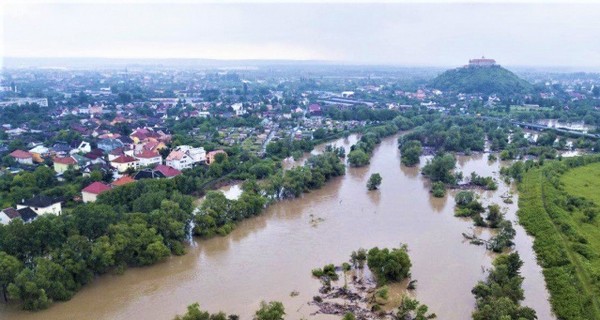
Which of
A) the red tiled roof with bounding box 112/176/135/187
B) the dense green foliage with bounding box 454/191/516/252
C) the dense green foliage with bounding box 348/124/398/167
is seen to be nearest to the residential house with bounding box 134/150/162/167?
the red tiled roof with bounding box 112/176/135/187

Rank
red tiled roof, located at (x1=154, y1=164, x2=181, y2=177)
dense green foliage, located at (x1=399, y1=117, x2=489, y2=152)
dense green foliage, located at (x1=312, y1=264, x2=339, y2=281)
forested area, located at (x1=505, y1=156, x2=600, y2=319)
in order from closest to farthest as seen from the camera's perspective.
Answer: forested area, located at (x1=505, y1=156, x2=600, y2=319), dense green foliage, located at (x1=312, y1=264, x2=339, y2=281), red tiled roof, located at (x1=154, y1=164, x2=181, y2=177), dense green foliage, located at (x1=399, y1=117, x2=489, y2=152)

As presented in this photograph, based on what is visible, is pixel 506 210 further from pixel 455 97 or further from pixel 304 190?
pixel 455 97

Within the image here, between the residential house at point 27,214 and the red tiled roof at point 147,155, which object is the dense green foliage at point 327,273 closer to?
the residential house at point 27,214

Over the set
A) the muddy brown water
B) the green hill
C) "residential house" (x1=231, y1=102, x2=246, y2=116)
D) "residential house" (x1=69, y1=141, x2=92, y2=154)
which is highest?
the green hill

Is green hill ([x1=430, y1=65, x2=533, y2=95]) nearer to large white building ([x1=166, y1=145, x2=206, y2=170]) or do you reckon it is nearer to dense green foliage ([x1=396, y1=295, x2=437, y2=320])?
large white building ([x1=166, y1=145, x2=206, y2=170])

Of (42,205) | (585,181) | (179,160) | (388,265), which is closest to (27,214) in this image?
(42,205)

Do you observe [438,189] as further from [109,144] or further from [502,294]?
[109,144]
